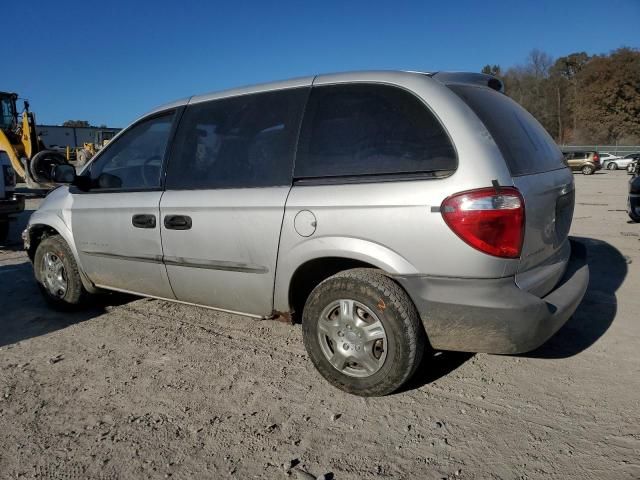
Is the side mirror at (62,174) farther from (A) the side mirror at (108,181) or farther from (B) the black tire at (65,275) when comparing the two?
(B) the black tire at (65,275)

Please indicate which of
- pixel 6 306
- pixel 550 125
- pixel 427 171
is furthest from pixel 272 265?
pixel 550 125

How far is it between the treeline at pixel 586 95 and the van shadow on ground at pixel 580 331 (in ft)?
180

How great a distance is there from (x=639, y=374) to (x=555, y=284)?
2.78ft

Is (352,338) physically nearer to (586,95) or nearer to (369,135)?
(369,135)

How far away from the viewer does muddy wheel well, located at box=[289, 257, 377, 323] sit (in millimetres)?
2990

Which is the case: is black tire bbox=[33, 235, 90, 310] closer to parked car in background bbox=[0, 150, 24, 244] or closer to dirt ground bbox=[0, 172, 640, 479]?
dirt ground bbox=[0, 172, 640, 479]

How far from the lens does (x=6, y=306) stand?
4.88 metres

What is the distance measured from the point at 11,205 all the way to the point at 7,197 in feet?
0.87

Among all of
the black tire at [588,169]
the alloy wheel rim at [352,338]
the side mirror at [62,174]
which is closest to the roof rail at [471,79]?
the alloy wheel rim at [352,338]

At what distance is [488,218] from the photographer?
244 cm

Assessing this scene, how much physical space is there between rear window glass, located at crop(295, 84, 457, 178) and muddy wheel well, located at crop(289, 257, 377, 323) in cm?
53

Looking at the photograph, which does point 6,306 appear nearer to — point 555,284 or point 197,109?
point 197,109

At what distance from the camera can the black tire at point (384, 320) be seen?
2.68 m

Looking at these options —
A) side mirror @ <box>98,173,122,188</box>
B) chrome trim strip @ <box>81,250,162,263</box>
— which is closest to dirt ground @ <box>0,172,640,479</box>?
chrome trim strip @ <box>81,250,162,263</box>
